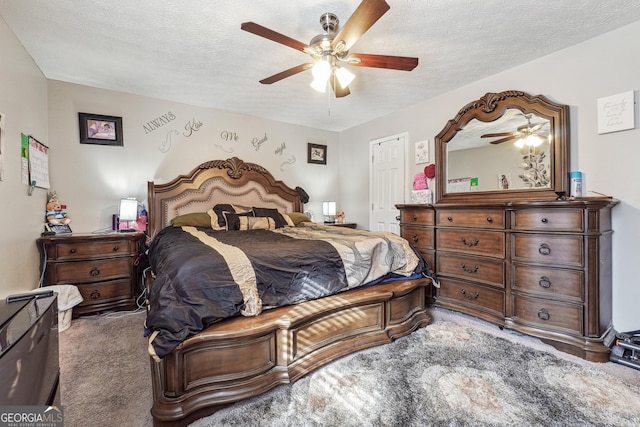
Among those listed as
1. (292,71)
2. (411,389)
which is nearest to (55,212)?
(292,71)

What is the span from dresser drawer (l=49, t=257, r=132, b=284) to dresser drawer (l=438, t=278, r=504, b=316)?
3.30 meters

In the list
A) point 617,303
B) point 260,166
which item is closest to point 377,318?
point 617,303

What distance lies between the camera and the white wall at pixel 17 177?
2.03 m

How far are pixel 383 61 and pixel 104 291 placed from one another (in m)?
3.35

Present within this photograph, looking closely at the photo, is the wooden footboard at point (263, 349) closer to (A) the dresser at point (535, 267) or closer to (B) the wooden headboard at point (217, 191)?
(A) the dresser at point (535, 267)

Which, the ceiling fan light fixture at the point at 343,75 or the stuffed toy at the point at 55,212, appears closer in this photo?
the ceiling fan light fixture at the point at 343,75

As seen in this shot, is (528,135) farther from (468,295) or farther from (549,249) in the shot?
(468,295)

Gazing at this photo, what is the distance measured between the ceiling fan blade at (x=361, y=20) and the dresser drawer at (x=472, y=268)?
7.01ft

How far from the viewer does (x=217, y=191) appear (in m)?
3.94

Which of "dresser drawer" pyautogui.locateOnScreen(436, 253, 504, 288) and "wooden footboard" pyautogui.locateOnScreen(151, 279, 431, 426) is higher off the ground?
"dresser drawer" pyautogui.locateOnScreen(436, 253, 504, 288)

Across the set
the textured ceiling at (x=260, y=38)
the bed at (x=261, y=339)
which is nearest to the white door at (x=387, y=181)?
the textured ceiling at (x=260, y=38)

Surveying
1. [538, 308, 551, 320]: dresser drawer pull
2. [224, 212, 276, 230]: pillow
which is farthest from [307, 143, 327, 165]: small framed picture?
[538, 308, 551, 320]: dresser drawer pull

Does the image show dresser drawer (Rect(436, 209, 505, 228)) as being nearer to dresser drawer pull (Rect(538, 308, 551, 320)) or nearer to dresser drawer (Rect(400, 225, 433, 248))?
dresser drawer (Rect(400, 225, 433, 248))

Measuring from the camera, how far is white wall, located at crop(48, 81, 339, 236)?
308 cm
